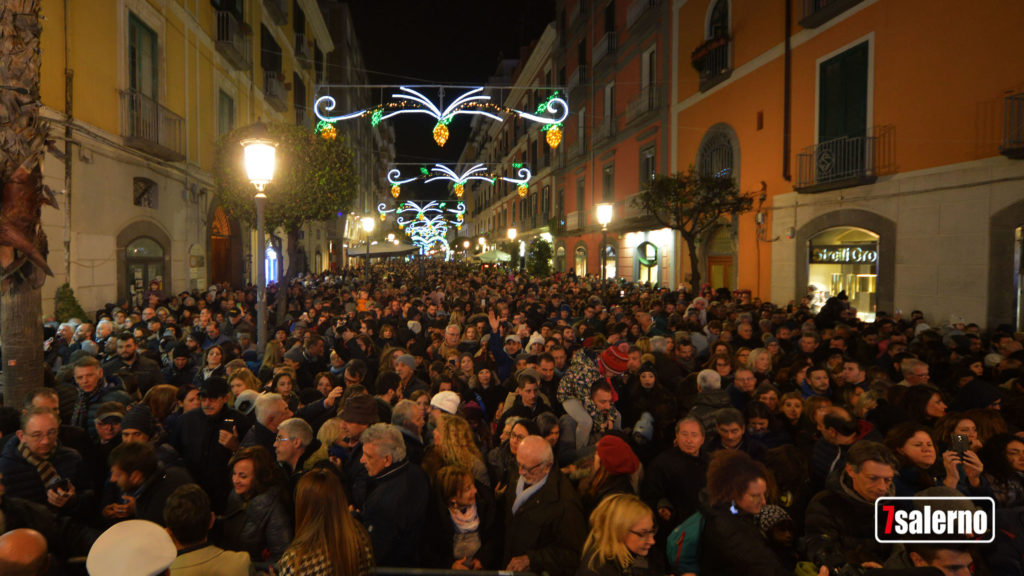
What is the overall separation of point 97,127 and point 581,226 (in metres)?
22.0

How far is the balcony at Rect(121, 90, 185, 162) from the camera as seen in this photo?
477 inches

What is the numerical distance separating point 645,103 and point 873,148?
11.3 metres

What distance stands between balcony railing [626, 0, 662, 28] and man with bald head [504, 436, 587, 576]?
2143 centimetres

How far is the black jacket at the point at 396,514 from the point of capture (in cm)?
318

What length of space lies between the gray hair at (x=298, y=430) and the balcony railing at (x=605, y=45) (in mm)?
24842

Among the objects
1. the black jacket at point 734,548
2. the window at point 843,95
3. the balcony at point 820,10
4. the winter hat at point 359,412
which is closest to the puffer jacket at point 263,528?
the winter hat at point 359,412

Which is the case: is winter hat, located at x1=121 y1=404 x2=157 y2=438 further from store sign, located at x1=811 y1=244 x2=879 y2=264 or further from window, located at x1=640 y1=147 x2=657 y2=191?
window, located at x1=640 y1=147 x2=657 y2=191

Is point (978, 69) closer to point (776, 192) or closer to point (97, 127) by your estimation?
point (776, 192)

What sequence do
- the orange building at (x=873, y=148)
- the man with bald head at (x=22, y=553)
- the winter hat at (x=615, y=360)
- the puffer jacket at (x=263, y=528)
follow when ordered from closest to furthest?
the man with bald head at (x=22, y=553), the puffer jacket at (x=263, y=528), the winter hat at (x=615, y=360), the orange building at (x=873, y=148)

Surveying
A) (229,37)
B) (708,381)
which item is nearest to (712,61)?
(708,381)

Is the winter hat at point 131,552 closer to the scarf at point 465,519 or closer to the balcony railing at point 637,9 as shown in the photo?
the scarf at point 465,519

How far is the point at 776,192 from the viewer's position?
14.8 metres

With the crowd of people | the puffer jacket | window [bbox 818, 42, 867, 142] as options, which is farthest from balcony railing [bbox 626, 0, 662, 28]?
the puffer jacket

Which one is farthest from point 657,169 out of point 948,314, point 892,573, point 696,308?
point 892,573
